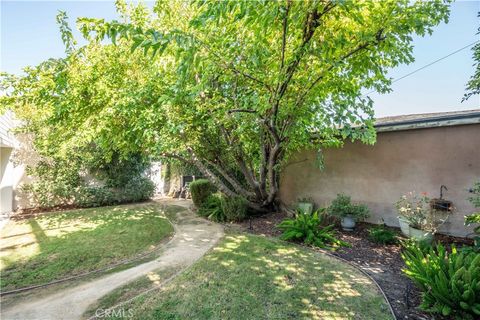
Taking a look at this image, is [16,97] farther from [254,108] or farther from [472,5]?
[472,5]

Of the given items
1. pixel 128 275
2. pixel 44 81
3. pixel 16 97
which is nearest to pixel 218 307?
pixel 128 275

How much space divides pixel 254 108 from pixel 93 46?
6175mm

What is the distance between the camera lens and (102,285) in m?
3.90

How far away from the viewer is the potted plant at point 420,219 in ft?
17.2

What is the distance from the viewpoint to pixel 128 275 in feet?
14.0

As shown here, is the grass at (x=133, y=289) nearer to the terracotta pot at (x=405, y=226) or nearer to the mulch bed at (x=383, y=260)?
the mulch bed at (x=383, y=260)

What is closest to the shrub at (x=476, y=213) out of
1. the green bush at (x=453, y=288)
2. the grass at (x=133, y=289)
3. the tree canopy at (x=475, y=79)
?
the green bush at (x=453, y=288)

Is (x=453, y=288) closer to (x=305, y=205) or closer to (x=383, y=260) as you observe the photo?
(x=383, y=260)

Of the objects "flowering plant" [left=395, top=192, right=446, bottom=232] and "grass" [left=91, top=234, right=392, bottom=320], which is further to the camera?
"flowering plant" [left=395, top=192, right=446, bottom=232]

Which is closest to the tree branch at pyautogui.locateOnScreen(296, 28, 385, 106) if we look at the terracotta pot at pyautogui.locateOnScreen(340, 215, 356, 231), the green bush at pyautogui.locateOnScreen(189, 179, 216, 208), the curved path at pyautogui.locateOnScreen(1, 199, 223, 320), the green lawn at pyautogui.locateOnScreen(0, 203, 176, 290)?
the terracotta pot at pyautogui.locateOnScreen(340, 215, 356, 231)

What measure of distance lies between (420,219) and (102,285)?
6.92 meters

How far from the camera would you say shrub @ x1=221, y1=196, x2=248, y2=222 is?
811 cm

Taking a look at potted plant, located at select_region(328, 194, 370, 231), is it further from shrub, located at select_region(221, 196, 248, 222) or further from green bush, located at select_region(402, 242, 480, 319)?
green bush, located at select_region(402, 242, 480, 319)

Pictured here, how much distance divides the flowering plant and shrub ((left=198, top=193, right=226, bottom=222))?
5.56 meters
